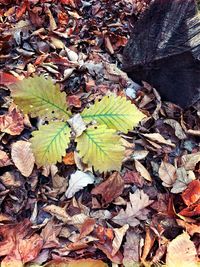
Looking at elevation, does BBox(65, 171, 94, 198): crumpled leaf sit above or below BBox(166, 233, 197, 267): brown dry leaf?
above

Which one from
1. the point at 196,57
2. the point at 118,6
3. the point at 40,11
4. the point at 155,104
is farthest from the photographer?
the point at 118,6

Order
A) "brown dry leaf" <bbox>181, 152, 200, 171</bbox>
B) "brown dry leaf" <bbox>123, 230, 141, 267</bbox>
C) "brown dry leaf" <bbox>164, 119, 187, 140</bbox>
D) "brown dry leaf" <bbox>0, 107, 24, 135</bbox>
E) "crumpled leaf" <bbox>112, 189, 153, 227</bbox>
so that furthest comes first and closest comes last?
"brown dry leaf" <bbox>164, 119, 187, 140</bbox>
"brown dry leaf" <bbox>181, 152, 200, 171</bbox>
"brown dry leaf" <bbox>0, 107, 24, 135</bbox>
"crumpled leaf" <bbox>112, 189, 153, 227</bbox>
"brown dry leaf" <bbox>123, 230, 141, 267</bbox>

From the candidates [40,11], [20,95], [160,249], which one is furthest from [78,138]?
[40,11]

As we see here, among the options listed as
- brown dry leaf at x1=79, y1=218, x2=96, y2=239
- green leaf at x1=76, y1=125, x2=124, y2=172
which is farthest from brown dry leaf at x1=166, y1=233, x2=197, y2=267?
green leaf at x1=76, y1=125, x2=124, y2=172

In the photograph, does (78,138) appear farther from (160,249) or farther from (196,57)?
(196,57)

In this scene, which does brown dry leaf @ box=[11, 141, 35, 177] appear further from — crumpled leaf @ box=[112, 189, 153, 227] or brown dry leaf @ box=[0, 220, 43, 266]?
crumpled leaf @ box=[112, 189, 153, 227]
